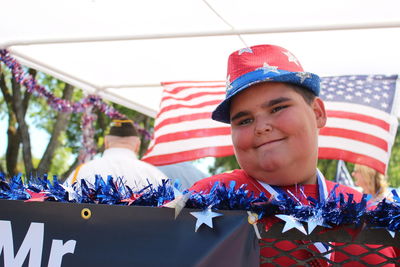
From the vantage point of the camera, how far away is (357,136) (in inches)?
212

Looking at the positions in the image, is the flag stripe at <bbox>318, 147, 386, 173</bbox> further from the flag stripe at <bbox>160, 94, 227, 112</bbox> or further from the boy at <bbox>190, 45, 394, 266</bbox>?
the boy at <bbox>190, 45, 394, 266</bbox>

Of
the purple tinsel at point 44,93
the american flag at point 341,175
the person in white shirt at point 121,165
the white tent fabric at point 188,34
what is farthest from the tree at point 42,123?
the american flag at point 341,175

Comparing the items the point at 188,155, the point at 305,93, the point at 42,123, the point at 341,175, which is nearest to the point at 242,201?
the point at 305,93

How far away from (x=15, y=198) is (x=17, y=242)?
0.13m

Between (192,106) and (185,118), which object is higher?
(192,106)

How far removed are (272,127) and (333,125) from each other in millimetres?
3908

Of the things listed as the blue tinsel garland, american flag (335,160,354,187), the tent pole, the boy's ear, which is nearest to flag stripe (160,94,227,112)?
the tent pole

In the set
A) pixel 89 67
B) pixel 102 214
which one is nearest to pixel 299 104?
pixel 102 214

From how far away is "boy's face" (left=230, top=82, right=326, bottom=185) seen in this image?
5.79ft

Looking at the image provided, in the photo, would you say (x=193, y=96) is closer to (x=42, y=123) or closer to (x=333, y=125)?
(x=333, y=125)

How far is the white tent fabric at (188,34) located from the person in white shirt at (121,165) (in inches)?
36.7

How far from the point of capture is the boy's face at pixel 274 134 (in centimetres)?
177

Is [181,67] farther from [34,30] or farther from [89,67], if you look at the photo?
[34,30]

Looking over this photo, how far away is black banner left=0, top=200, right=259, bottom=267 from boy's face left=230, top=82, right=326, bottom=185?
565mm
